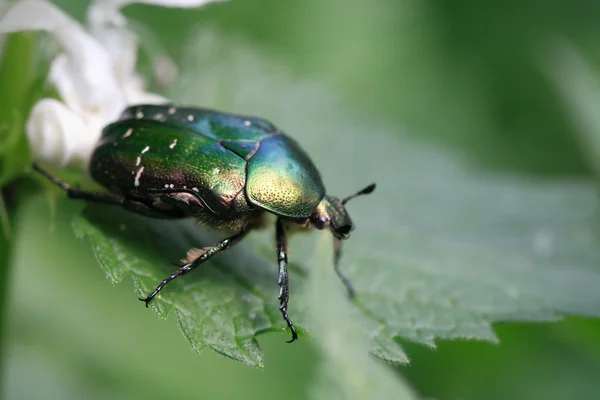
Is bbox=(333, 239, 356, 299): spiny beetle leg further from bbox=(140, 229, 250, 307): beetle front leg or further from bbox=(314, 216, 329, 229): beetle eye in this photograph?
bbox=(140, 229, 250, 307): beetle front leg

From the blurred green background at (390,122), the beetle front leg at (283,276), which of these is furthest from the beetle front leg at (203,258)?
the blurred green background at (390,122)

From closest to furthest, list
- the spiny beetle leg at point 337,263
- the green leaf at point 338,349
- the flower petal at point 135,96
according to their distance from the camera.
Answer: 1. the green leaf at point 338,349
2. the spiny beetle leg at point 337,263
3. the flower petal at point 135,96

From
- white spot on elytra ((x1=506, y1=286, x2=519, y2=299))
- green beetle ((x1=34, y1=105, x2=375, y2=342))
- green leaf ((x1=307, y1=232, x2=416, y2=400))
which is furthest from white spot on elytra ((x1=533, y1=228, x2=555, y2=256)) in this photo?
green leaf ((x1=307, y1=232, x2=416, y2=400))

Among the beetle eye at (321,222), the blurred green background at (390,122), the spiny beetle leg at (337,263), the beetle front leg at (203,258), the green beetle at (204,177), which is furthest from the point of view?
the blurred green background at (390,122)

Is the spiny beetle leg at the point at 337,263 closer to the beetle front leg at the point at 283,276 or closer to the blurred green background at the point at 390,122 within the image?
the beetle front leg at the point at 283,276

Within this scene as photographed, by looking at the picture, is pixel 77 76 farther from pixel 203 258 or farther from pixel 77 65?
pixel 203 258

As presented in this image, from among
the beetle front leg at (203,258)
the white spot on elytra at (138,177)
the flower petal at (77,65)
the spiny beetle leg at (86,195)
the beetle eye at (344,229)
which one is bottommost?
the beetle front leg at (203,258)
